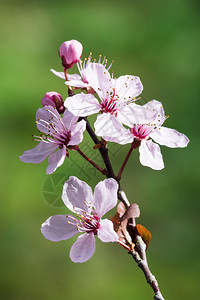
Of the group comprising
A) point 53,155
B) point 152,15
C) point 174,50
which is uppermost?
point 152,15

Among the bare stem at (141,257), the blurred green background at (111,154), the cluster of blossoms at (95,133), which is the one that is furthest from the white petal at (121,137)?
the blurred green background at (111,154)

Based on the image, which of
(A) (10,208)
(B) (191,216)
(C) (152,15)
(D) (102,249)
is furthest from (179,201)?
(C) (152,15)

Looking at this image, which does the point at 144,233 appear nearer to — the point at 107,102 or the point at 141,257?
the point at 141,257

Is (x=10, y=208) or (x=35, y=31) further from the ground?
(x=35, y=31)

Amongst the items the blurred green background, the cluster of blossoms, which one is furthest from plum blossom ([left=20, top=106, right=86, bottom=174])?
the blurred green background

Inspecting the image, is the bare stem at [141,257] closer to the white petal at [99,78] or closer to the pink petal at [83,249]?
the pink petal at [83,249]

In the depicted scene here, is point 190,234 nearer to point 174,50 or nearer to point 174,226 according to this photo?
point 174,226

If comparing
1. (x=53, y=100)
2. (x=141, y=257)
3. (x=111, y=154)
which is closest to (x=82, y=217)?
(x=141, y=257)
